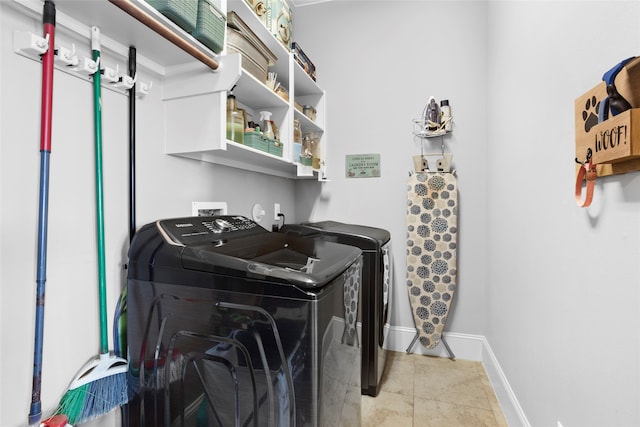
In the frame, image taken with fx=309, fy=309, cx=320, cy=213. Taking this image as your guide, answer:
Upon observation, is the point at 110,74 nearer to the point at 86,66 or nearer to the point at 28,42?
the point at 86,66

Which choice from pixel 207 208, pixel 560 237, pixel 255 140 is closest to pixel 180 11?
pixel 255 140

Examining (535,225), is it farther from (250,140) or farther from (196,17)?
(196,17)

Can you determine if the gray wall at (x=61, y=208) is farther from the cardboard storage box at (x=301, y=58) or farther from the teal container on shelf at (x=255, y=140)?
the cardboard storage box at (x=301, y=58)

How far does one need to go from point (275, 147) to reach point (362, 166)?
0.99 metres

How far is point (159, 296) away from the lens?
94cm

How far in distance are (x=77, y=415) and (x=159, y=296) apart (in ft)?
1.16

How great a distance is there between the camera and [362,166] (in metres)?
2.49

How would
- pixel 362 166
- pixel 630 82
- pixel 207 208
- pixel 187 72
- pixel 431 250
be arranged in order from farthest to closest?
pixel 362 166 → pixel 431 250 → pixel 207 208 → pixel 187 72 → pixel 630 82

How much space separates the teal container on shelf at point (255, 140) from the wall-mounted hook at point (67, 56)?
2.23 feet

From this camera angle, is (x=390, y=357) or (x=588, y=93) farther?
(x=390, y=357)

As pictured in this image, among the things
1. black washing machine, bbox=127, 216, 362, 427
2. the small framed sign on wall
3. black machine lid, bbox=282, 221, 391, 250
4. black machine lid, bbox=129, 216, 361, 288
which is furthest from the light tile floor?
the small framed sign on wall

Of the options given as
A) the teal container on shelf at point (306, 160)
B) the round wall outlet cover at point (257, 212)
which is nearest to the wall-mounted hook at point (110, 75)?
the round wall outlet cover at point (257, 212)

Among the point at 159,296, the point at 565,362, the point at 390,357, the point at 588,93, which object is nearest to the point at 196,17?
the point at 159,296

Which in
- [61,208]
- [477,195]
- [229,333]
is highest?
[477,195]
